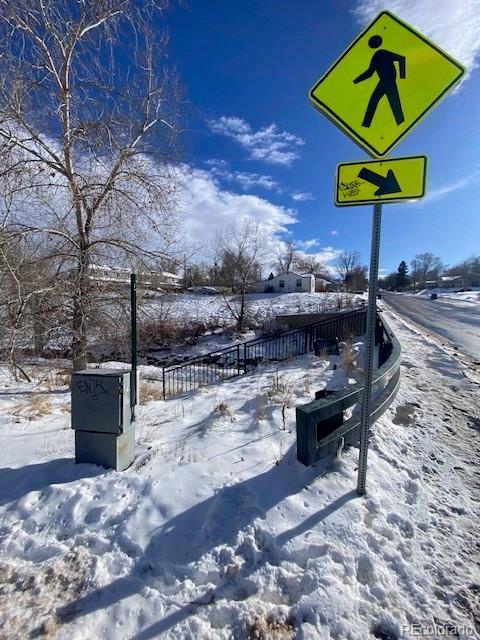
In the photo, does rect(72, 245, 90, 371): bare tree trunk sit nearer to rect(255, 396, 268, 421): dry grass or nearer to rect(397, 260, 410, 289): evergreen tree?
rect(255, 396, 268, 421): dry grass

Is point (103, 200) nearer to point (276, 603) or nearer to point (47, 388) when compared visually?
point (47, 388)

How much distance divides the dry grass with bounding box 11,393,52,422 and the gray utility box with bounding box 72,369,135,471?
9.17 feet

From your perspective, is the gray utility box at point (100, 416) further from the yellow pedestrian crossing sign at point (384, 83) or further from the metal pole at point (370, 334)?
the yellow pedestrian crossing sign at point (384, 83)

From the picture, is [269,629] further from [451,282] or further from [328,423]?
[451,282]

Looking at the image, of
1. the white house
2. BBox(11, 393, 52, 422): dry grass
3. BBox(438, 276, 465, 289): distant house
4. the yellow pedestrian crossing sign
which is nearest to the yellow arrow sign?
the yellow pedestrian crossing sign

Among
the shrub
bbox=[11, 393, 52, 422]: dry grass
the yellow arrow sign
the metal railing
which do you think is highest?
the yellow arrow sign

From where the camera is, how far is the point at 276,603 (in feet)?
5.87

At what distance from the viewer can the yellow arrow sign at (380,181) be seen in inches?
84.9

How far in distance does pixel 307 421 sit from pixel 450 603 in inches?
53.1

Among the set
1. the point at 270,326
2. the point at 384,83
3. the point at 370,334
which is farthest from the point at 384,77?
the point at 270,326

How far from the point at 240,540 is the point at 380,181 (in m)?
2.75

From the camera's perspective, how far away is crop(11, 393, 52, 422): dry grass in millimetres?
5286

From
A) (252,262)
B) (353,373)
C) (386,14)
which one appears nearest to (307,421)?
(386,14)

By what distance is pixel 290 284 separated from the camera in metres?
62.4
